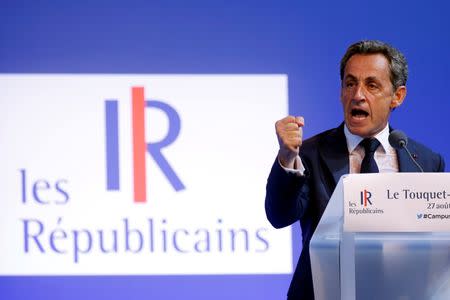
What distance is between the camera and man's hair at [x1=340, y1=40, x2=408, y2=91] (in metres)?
2.22

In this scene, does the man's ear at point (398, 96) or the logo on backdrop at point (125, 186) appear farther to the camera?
the logo on backdrop at point (125, 186)

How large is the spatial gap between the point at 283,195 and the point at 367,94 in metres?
0.50

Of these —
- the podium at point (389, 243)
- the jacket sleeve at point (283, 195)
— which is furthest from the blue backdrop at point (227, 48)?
the podium at point (389, 243)

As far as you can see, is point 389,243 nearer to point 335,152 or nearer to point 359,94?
point 335,152

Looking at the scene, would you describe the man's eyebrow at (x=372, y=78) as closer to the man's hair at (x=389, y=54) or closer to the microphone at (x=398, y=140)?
the man's hair at (x=389, y=54)

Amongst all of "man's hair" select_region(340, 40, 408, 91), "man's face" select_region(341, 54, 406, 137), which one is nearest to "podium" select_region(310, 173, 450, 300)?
"man's face" select_region(341, 54, 406, 137)

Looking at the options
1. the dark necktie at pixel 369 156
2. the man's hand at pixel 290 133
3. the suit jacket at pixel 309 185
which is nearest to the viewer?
the man's hand at pixel 290 133

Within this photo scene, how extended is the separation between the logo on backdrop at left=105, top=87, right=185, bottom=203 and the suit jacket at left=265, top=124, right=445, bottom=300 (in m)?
1.27

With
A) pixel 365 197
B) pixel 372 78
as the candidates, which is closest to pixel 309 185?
pixel 372 78

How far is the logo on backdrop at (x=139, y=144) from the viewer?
3338 millimetres

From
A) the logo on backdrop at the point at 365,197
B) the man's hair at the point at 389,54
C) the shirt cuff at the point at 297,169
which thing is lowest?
the logo on backdrop at the point at 365,197

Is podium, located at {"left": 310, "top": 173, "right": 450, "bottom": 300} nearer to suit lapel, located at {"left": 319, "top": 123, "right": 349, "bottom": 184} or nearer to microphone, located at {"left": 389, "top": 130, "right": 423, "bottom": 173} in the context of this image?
microphone, located at {"left": 389, "top": 130, "right": 423, "bottom": 173}

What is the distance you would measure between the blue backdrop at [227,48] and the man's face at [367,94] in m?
1.21

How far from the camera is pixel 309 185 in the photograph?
6.69 feet
